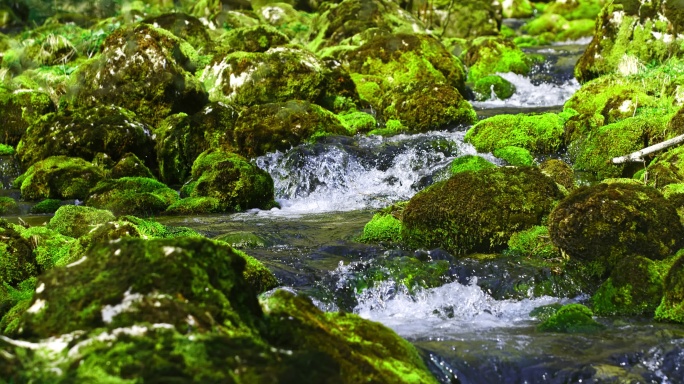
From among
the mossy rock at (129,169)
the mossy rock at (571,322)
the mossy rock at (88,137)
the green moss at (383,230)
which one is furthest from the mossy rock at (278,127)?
the mossy rock at (571,322)

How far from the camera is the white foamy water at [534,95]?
1920 centimetres

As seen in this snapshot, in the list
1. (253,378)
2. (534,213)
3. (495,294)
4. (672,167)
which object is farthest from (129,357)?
(672,167)

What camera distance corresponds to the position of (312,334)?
155 inches

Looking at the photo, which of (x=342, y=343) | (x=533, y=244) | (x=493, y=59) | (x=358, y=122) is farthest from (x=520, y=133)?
(x=342, y=343)

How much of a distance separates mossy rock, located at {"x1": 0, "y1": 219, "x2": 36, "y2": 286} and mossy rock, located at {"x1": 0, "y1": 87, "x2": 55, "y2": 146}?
10.5 metres

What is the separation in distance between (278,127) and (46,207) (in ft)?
15.5

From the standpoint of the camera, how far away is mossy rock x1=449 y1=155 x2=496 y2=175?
12438mm

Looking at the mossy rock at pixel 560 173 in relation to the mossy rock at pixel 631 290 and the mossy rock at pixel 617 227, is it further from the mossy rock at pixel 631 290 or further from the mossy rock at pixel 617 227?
the mossy rock at pixel 631 290

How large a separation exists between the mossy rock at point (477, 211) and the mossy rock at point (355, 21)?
53.3 ft

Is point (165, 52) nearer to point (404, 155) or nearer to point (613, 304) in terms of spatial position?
point (404, 155)

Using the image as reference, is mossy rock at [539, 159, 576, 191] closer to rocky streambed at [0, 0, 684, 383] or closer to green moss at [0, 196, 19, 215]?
rocky streambed at [0, 0, 684, 383]

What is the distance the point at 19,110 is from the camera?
1784 centimetres

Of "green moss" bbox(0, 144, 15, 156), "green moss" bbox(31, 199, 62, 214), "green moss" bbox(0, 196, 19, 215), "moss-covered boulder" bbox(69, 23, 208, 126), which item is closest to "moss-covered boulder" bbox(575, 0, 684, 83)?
"moss-covered boulder" bbox(69, 23, 208, 126)

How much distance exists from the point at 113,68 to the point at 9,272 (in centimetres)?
1069
